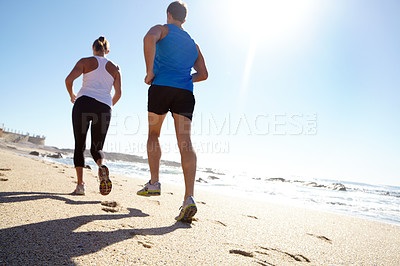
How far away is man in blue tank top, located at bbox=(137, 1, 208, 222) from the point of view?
82.0 inches

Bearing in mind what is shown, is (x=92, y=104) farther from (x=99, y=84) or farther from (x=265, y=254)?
(x=265, y=254)

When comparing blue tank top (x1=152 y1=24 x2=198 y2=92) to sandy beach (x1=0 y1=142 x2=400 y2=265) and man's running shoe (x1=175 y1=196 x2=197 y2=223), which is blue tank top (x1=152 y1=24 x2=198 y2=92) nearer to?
man's running shoe (x1=175 y1=196 x2=197 y2=223)

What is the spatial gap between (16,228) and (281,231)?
2056 millimetres

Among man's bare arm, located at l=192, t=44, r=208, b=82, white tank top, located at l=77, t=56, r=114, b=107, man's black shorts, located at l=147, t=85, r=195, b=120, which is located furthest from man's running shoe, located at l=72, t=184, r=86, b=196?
man's bare arm, located at l=192, t=44, r=208, b=82

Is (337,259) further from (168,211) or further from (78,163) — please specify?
(78,163)

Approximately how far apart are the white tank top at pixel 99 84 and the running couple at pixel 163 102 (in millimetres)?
12

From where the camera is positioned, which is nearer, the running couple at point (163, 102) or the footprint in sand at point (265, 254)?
the footprint in sand at point (265, 254)

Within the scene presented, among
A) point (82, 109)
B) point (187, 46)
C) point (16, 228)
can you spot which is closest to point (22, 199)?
point (16, 228)

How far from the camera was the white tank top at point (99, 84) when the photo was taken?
2666 mm

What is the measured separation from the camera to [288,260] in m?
1.42

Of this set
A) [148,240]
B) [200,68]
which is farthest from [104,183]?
[200,68]


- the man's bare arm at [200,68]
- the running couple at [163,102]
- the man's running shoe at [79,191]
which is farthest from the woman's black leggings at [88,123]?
the man's bare arm at [200,68]

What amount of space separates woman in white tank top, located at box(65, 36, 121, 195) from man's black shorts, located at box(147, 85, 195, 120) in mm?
854

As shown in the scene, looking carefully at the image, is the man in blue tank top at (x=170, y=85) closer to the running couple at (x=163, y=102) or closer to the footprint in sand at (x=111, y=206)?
the running couple at (x=163, y=102)
